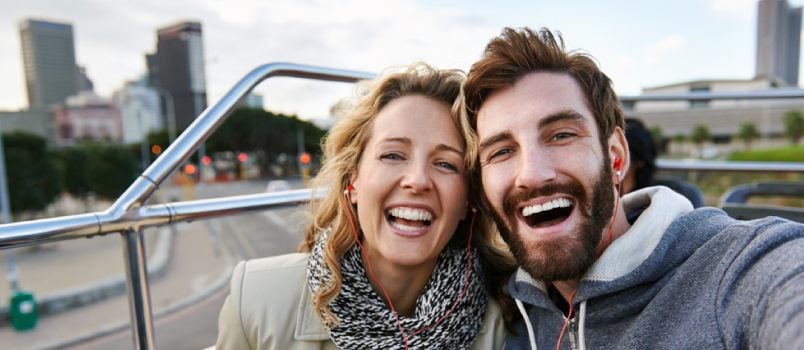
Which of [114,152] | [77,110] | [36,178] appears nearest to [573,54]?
[36,178]

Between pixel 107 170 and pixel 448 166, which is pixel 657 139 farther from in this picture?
pixel 107 170

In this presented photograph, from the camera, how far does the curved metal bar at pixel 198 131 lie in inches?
51.6

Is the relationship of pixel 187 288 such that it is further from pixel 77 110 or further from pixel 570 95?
pixel 77 110

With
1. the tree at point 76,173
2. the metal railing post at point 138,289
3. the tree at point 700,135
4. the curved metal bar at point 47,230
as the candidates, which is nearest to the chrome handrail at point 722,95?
the metal railing post at point 138,289

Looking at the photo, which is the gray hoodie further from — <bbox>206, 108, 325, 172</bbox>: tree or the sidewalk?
<bbox>206, 108, 325, 172</bbox>: tree

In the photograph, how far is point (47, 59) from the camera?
4362cm

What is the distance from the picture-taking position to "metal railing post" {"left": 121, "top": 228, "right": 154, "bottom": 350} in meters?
1.32

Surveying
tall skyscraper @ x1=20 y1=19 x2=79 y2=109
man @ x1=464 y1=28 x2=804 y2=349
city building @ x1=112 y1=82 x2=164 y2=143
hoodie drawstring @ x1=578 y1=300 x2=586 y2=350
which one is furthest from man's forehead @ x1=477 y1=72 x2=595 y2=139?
city building @ x1=112 y1=82 x2=164 y2=143

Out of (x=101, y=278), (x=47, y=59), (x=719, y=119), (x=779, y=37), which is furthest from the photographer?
(x=779, y=37)

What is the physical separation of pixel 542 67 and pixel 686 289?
2.60 ft

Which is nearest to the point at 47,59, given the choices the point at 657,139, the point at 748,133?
the point at 657,139

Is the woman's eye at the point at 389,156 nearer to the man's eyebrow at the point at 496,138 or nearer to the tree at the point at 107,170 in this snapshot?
the man's eyebrow at the point at 496,138

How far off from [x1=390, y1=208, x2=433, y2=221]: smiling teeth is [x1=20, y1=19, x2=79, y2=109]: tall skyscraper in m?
35.2

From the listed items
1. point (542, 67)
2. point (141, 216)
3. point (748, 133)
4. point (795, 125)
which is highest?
point (542, 67)
